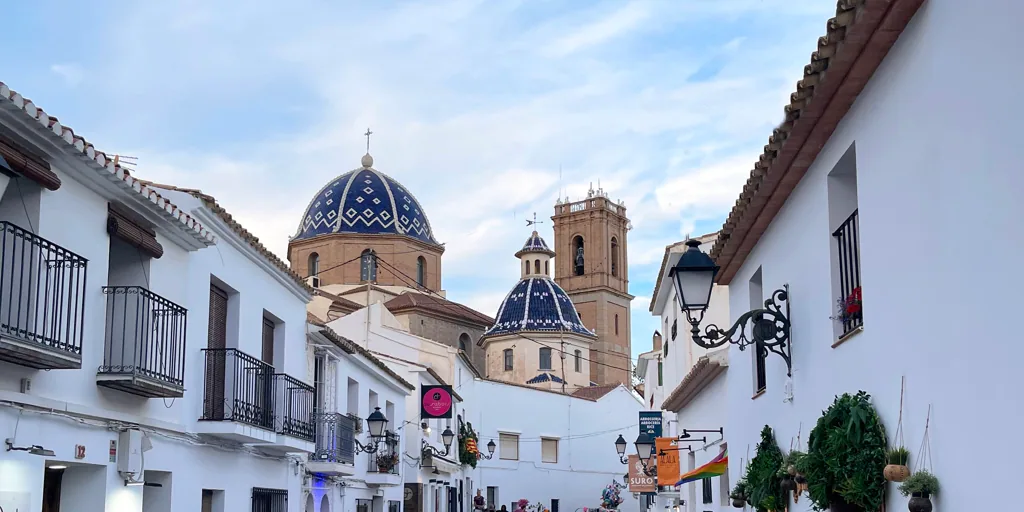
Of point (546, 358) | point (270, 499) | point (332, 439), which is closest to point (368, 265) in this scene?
point (546, 358)

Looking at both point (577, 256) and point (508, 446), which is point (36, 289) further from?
point (577, 256)

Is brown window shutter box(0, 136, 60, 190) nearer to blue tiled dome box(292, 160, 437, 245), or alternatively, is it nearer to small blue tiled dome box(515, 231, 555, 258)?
blue tiled dome box(292, 160, 437, 245)

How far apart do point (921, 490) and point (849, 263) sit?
7.11ft

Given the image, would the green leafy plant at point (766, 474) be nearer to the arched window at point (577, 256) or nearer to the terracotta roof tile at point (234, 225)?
the terracotta roof tile at point (234, 225)

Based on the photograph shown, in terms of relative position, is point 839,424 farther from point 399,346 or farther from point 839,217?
point 399,346

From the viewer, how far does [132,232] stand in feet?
33.9

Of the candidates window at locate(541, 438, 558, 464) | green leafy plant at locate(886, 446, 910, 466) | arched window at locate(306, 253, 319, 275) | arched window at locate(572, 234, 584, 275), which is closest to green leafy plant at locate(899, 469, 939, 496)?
green leafy plant at locate(886, 446, 910, 466)

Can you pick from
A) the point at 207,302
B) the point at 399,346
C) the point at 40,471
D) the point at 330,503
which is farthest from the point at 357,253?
the point at 40,471

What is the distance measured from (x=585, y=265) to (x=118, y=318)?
6875 cm

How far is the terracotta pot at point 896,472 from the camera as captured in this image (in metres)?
5.42

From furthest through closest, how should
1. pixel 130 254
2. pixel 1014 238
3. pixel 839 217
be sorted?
pixel 130 254 → pixel 839 217 → pixel 1014 238

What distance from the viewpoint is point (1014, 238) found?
4.24 metres

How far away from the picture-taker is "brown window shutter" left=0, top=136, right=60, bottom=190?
7.80 m

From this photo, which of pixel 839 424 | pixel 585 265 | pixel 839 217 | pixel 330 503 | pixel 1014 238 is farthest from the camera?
pixel 585 265
